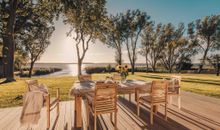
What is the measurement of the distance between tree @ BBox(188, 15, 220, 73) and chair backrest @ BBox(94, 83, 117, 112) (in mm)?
32998

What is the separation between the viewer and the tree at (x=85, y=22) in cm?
1830

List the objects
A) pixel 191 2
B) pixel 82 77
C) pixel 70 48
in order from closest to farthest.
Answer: pixel 82 77, pixel 191 2, pixel 70 48

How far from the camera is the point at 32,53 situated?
28875mm

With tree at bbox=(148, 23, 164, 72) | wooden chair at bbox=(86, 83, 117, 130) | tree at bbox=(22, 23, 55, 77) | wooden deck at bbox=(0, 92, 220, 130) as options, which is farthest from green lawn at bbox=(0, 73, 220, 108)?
tree at bbox=(148, 23, 164, 72)

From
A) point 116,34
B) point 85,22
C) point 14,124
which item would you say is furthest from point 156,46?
point 14,124

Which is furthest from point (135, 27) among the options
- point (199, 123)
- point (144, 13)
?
point (199, 123)

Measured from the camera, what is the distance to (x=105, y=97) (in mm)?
4062

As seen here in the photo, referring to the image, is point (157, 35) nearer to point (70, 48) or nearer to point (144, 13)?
point (144, 13)

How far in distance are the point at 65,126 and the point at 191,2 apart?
55.9 ft

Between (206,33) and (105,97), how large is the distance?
36266 millimetres

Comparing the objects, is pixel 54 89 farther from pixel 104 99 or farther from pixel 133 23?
pixel 133 23

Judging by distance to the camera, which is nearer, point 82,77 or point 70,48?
point 82,77

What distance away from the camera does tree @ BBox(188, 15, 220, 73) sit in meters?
33.4

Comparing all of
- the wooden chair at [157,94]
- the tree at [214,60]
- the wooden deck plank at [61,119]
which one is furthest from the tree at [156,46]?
the wooden chair at [157,94]
